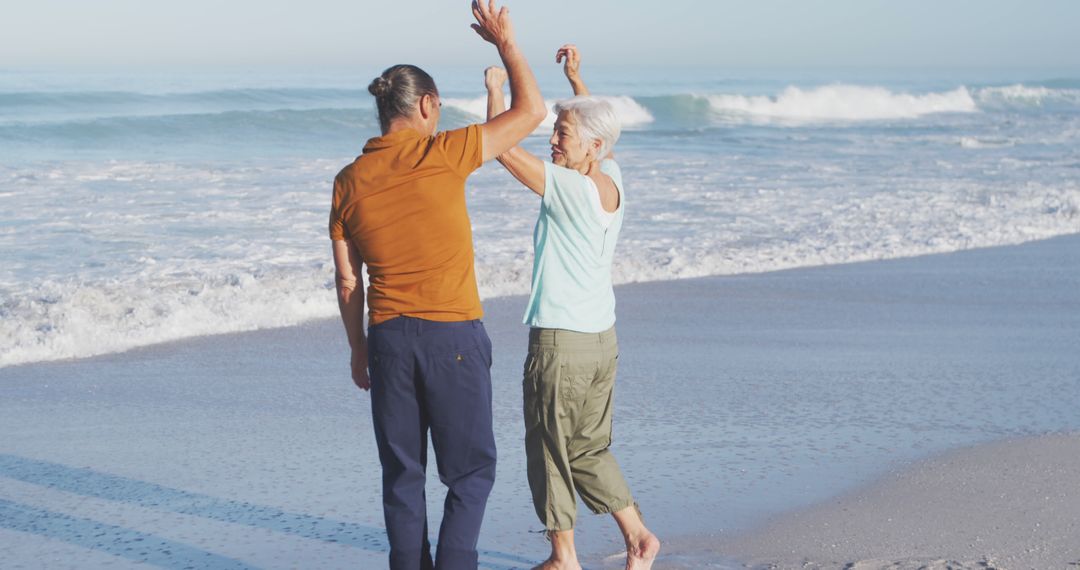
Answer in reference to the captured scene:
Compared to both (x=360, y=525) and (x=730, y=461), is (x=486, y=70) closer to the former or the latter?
(x=360, y=525)

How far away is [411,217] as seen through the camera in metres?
2.93

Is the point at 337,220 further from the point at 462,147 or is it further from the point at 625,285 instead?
the point at 625,285

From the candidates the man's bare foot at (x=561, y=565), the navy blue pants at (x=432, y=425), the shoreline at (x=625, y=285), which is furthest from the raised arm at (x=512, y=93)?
the shoreline at (x=625, y=285)

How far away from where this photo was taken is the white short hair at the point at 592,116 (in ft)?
10.7

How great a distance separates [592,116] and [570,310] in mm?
538

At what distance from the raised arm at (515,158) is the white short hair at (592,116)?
187 mm

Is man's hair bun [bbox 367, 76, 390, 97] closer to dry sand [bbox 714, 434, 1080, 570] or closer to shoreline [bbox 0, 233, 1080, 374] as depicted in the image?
dry sand [bbox 714, 434, 1080, 570]

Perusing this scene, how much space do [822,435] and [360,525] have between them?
222 centimetres

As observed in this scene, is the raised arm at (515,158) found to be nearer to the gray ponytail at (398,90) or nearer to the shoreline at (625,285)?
the gray ponytail at (398,90)

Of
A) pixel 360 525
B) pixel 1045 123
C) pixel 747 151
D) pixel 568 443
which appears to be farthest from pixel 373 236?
pixel 1045 123

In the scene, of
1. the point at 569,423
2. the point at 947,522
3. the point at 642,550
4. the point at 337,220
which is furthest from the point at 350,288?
the point at 947,522

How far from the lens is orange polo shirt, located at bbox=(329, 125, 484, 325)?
2.91 m

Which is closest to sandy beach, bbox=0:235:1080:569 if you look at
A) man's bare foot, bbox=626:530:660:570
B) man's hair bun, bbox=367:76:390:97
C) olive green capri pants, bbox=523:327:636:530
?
man's bare foot, bbox=626:530:660:570

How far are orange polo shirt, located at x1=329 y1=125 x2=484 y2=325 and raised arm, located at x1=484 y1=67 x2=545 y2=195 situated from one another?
18cm
